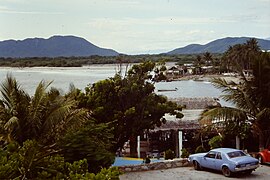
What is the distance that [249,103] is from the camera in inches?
669

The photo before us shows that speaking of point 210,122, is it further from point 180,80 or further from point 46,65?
point 46,65

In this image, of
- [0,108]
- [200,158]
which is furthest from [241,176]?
[0,108]

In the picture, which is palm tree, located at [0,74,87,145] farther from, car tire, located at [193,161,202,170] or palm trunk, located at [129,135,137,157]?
palm trunk, located at [129,135,137,157]

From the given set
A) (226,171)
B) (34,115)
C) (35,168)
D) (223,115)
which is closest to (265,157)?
(223,115)

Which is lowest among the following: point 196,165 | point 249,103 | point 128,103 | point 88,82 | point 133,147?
point 88,82

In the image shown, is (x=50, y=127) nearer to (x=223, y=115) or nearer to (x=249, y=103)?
(x=223, y=115)

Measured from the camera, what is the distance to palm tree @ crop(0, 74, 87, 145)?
36.4 ft

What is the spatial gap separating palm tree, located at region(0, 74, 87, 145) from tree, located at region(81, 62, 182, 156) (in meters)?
9.98

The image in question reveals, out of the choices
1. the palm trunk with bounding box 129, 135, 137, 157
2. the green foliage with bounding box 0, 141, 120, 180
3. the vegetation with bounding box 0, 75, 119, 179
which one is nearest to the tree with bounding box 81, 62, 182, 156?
the palm trunk with bounding box 129, 135, 137, 157

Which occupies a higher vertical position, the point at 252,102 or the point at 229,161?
the point at 252,102

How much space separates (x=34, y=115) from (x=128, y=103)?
1307 centimetres

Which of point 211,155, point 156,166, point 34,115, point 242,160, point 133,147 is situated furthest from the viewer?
point 133,147

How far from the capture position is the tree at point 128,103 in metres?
22.6

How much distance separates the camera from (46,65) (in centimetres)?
15338
